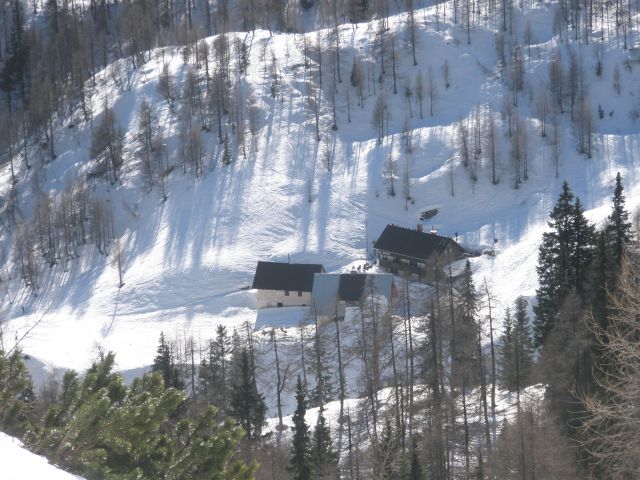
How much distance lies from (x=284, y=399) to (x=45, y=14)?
102m

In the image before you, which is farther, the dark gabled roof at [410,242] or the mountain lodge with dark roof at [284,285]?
the dark gabled roof at [410,242]

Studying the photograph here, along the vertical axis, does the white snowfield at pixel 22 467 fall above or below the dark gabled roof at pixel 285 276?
above

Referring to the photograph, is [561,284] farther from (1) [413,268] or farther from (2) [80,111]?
(2) [80,111]

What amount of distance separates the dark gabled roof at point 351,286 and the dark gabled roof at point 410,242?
687 centimetres

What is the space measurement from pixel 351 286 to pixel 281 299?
7.06m

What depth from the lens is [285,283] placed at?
66250 millimetres

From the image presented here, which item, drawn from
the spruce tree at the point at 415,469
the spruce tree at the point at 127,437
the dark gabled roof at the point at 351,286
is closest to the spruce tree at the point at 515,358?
the spruce tree at the point at 415,469

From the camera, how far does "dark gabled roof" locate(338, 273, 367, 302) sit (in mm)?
61500

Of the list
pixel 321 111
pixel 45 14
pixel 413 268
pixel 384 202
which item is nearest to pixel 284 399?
pixel 413 268

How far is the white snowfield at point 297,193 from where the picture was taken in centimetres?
6769

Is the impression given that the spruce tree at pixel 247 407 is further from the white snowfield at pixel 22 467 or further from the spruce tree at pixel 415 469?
the white snowfield at pixel 22 467

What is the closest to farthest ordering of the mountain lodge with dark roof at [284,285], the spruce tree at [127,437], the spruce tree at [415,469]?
the spruce tree at [127,437]
the spruce tree at [415,469]
the mountain lodge with dark roof at [284,285]

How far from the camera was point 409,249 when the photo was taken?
68125mm

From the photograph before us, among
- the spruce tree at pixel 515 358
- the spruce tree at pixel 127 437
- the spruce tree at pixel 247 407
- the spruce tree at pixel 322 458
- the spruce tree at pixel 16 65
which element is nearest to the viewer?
the spruce tree at pixel 127 437
